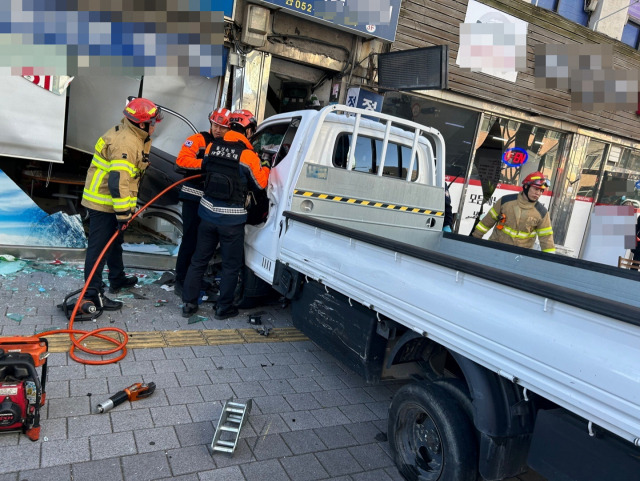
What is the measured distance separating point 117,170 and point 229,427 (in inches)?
100.0

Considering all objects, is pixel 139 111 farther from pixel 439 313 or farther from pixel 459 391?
pixel 459 391

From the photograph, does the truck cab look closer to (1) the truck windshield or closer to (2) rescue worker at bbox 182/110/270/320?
(1) the truck windshield

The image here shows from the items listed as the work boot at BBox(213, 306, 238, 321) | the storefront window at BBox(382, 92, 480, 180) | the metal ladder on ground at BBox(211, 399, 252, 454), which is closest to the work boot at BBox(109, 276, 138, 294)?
the work boot at BBox(213, 306, 238, 321)

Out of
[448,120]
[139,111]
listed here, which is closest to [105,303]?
[139,111]

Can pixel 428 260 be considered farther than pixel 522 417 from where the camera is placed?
Yes

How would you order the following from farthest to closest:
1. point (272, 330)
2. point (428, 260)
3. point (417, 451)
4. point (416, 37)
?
point (416, 37)
point (272, 330)
point (417, 451)
point (428, 260)

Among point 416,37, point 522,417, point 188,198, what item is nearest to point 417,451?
point 522,417

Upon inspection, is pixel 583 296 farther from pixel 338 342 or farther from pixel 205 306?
pixel 205 306

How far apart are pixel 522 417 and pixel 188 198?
3927 mm

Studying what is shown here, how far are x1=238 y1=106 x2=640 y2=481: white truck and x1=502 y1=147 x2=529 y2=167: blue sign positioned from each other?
20.1 feet

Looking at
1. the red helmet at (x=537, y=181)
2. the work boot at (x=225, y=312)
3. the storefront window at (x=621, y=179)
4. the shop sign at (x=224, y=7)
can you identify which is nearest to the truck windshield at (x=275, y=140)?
the work boot at (x=225, y=312)

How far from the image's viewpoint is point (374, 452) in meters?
2.96

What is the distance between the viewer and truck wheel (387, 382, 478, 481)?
227 centimetres

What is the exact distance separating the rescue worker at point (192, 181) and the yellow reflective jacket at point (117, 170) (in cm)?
48
